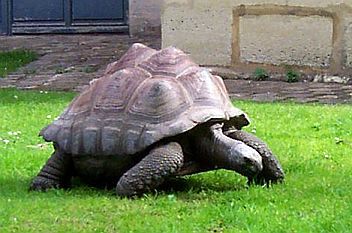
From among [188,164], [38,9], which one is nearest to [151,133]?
[188,164]

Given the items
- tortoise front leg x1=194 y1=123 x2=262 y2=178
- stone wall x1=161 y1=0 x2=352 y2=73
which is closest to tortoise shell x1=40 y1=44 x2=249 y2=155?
tortoise front leg x1=194 y1=123 x2=262 y2=178

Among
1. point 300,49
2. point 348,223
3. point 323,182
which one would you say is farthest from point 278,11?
point 348,223

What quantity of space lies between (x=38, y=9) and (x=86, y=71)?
439cm

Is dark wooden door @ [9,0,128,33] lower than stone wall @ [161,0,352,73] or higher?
lower

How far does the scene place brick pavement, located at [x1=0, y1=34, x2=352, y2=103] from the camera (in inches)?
395

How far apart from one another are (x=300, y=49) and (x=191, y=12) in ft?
4.43

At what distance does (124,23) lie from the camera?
16.0 meters

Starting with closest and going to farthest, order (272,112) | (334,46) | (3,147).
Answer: (3,147) < (272,112) < (334,46)

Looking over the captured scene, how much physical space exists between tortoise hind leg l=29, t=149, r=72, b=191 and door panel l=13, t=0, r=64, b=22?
10.5 meters

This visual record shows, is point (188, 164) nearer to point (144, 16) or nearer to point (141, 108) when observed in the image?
point (141, 108)

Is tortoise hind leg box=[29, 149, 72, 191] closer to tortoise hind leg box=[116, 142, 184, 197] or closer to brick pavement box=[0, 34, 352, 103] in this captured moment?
tortoise hind leg box=[116, 142, 184, 197]

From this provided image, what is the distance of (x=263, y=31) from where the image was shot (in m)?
11.4

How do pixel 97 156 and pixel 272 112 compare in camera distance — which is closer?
pixel 97 156

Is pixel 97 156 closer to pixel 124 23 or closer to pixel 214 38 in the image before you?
pixel 214 38
